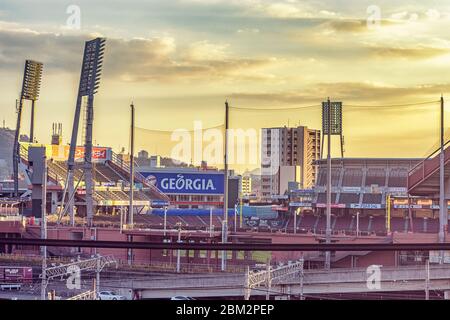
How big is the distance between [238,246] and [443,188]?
13.0 meters

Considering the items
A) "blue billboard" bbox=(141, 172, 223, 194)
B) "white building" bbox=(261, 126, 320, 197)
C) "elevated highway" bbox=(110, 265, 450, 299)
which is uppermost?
"white building" bbox=(261, 126, 320, 197)

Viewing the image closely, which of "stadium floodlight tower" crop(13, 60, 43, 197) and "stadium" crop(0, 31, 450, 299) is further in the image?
"stadium floodlight tower" crop(13, 60, 43, 197)

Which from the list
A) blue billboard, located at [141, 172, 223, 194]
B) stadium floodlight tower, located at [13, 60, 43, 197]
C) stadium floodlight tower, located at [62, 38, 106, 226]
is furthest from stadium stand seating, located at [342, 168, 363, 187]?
stadium floodlight tower, located at [62, 38, 106, 226]

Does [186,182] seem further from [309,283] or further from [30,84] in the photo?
[309,283]

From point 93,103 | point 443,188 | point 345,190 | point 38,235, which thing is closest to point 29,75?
point 93,103

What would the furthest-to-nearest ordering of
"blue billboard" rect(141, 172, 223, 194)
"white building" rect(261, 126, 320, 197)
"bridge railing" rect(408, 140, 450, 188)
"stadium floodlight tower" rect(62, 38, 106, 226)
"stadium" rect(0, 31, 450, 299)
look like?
"white building" rect(261, 126, 320, 197), "blue billboard" rect(141, 172, 223, 194), "stadium floodlight tower" rect(62, 38, 106, 226), "stadium" rect(0, 31, 450, 299), "bridge railing" rect(408, 140, 450, 188)

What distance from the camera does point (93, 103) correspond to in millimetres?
20125

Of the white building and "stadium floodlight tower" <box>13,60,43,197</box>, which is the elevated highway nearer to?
"stadium floodlight tower" <box>13,60,43,197</box>

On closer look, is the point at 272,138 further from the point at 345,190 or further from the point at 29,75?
the point at 29,75

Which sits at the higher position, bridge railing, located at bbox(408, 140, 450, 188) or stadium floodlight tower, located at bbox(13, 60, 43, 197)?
stadium floodlight tower, located at bbox(13, 60, 43, 197)

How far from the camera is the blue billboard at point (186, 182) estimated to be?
2638 cm

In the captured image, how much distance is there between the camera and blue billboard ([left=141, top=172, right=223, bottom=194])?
86.5ft

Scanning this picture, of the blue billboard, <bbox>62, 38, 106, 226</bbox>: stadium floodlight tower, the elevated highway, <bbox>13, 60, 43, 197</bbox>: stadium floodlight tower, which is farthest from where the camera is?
the blue billboard
